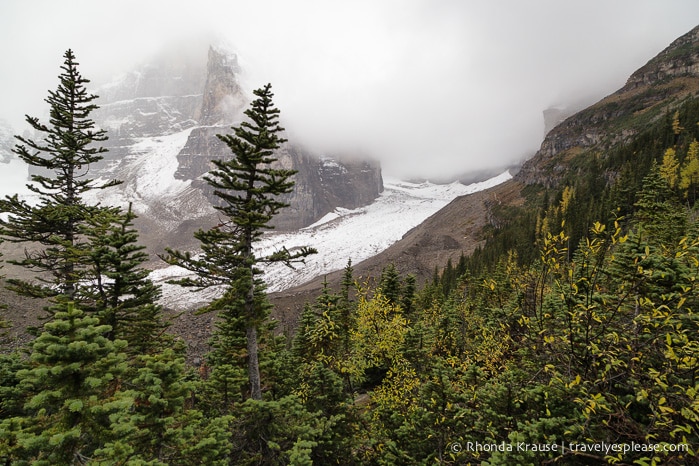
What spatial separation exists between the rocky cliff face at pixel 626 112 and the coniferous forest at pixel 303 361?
15949 centimetres

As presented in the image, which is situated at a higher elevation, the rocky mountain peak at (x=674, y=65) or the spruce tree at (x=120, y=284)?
the rocky mountain peak at (x=674, y=65)

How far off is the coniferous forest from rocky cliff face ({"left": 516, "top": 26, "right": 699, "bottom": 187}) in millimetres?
159490

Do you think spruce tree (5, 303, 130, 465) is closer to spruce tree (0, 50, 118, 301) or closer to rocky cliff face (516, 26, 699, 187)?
spruce tree (0, 50, 118, 301)

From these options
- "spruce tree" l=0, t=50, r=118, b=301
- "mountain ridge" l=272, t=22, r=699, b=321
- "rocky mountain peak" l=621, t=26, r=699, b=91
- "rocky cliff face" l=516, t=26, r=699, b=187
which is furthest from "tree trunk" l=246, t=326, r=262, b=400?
"rocky mountain peak" l=621, t=26, r=699, b=91

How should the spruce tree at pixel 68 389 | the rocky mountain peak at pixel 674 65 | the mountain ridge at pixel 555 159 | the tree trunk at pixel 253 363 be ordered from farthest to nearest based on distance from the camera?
the rocky mountain peak at pixel 674 65 → the mountain ridge at pixel 555 159 → the tree trunk at pixel 253 363 → the spruce tree at pixel 68 389

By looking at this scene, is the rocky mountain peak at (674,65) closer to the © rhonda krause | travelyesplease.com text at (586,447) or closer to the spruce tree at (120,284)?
the © rhonda krause | travelyesplease.com text at (586,447)

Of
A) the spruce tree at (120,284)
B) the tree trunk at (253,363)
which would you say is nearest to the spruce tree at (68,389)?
the tree trunk at (253,363)

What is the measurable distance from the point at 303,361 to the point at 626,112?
20772 cm

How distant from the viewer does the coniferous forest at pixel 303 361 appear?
14.6 ft

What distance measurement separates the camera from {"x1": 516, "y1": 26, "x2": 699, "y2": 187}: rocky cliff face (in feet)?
458

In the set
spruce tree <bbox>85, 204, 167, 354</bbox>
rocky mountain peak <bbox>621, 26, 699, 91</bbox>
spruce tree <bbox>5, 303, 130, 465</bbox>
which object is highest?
rocky mountain peak <bbox>621, 26, 699, 91</bbox>

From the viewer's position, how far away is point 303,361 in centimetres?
1898

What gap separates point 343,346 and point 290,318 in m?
62.2

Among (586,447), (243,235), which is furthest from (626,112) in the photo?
(586,447)
